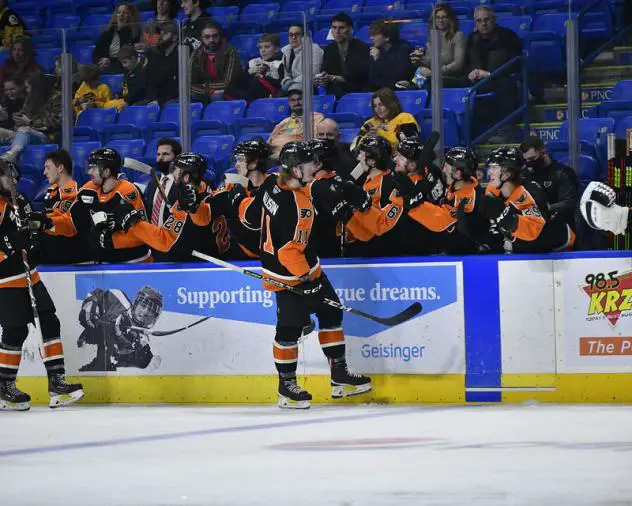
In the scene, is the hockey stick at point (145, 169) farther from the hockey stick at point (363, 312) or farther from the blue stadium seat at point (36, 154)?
the blue stadium seat at point (36, 154)

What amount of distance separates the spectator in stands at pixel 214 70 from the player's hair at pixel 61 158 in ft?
3.17

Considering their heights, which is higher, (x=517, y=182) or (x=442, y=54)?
(x=442, y=54)

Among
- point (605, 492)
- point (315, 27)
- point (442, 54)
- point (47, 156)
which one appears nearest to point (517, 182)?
point (442, 54)

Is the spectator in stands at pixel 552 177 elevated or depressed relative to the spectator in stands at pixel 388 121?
depressed

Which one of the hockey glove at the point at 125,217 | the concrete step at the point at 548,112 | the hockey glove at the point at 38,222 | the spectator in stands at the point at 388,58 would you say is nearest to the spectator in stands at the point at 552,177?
the concrete step at the point at 548,112

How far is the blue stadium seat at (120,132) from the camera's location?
9523mm

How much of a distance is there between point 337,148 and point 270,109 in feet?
1.83

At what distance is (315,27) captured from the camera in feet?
30.0

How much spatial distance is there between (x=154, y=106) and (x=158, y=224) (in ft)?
3.07

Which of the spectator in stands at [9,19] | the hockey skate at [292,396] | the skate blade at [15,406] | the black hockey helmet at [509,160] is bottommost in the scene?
the skate blade at [15,406]

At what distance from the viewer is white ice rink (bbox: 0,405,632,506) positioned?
16.4ft

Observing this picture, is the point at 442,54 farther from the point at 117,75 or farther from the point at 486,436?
the point at 486,436

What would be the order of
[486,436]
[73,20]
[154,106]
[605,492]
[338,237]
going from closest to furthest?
1. [605,492]
2. [486,436]
3. [338,237]
4. [154,106]
5. [73,20]

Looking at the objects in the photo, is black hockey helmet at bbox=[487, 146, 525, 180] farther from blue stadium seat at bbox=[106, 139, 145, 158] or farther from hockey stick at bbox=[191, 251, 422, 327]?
blue stadium seat at bbox=[106, 139, 145, 158]
